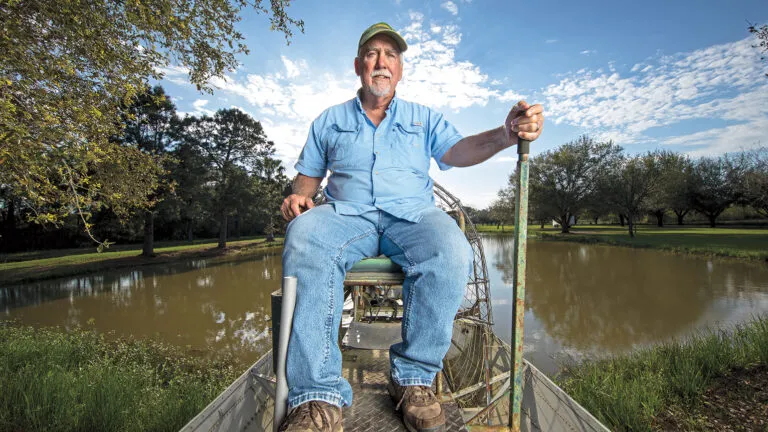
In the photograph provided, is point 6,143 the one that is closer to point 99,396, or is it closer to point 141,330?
point 99,396

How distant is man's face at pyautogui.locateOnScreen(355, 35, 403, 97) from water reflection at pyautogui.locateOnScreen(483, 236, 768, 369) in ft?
19.8

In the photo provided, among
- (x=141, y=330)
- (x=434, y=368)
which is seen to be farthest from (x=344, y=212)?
(x=141, y=330)

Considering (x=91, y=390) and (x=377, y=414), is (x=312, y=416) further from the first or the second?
(x=91, y=390)

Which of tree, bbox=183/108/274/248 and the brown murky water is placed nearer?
the brown murky water

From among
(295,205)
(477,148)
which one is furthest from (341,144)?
(477,148)

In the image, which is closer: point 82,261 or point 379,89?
point 379,89

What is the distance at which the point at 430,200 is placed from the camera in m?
2.22

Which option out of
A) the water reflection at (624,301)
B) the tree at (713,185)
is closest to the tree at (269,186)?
the water reflection at (624,301)

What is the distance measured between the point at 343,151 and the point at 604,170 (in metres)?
40.0

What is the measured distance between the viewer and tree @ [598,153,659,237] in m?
28.7

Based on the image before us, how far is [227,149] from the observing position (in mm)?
25203

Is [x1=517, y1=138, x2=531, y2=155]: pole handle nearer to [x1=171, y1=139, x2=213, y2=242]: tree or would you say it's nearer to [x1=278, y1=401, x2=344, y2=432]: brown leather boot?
[x1=278, y1=401, x2=344, y2=432]: brown leather boot

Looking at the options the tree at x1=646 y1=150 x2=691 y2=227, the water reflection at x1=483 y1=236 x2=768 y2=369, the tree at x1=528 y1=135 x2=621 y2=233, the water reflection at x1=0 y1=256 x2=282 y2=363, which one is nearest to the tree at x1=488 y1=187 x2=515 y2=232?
the tree at x1=528 y1=135 x2=621 y2=233

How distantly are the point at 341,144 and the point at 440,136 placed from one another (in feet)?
2.21
